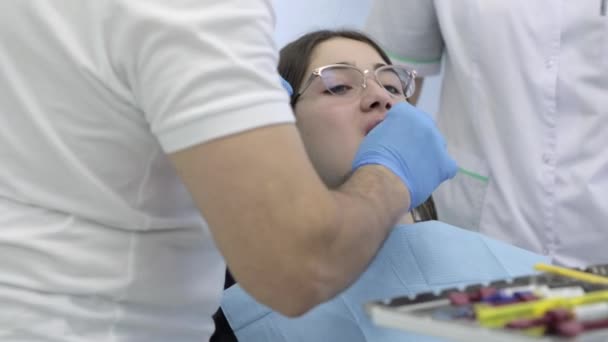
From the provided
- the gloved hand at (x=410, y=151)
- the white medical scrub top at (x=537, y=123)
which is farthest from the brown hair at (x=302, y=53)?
the gloved hand at (x=410, y=151)

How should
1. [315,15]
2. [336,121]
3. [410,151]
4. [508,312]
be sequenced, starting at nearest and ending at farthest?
[508,312]
[410,151]
[336,121]
[315,15]

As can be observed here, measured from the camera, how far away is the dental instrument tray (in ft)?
1.54

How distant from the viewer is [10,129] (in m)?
0.69

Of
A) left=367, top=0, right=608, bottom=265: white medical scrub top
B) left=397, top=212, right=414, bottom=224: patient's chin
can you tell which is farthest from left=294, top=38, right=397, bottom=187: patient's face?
left=367, top=0, right=608, bottom=265: white medical scrub top

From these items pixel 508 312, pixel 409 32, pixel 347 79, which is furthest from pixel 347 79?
pixel 508 312

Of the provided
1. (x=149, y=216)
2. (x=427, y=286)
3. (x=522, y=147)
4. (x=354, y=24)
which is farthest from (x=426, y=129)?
(x=354, y=24)

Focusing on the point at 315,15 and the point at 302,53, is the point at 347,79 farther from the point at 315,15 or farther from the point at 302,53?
the point at 315,15

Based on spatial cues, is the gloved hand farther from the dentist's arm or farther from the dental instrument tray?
the dental instrument tray

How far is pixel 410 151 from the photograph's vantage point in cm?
89

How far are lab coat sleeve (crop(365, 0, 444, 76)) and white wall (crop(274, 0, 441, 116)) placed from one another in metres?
0.23

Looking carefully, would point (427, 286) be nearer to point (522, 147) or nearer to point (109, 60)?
point (522, 147)

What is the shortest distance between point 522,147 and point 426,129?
0.52m

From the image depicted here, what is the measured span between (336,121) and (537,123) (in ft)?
1.47

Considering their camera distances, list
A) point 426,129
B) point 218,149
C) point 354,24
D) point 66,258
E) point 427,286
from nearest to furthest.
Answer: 1. point 218,149
2. point 66,258
3. point 426,129
4. point 427,286
5. point 354,24
